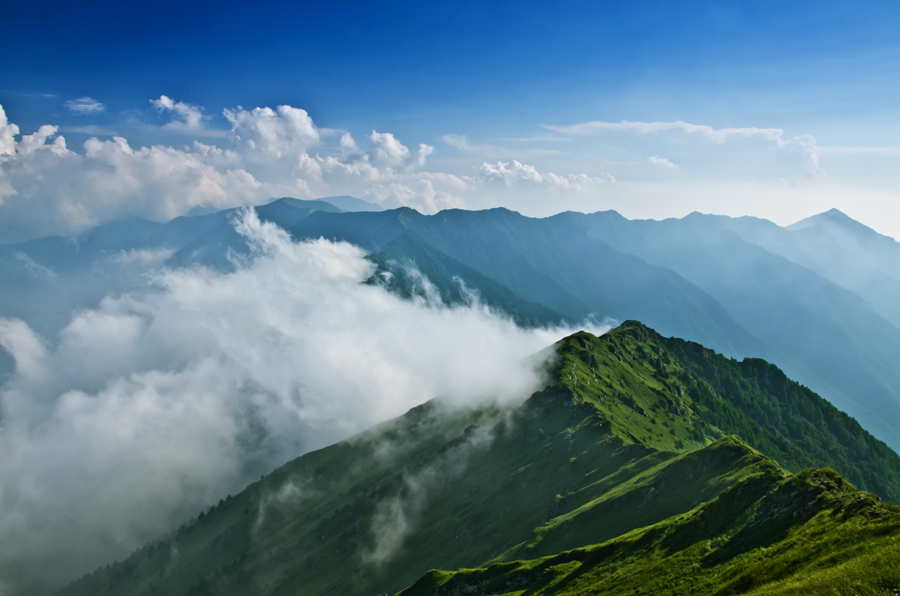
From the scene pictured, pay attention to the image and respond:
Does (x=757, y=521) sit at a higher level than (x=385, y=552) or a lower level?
higher

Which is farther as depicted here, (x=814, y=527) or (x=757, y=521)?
(x=757, y=521)

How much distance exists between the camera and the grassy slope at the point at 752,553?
46.3 m

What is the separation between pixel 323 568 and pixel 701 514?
167 m

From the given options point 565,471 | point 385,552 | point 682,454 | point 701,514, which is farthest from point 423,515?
point 701,514

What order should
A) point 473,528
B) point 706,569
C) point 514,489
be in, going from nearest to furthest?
1. point 706,569
2. point 473,528
3. point 514,489

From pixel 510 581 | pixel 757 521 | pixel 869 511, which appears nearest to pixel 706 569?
pixel 757 521

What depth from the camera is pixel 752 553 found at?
6762cm

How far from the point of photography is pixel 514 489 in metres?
179

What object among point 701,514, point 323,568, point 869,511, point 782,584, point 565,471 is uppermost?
point 782,584

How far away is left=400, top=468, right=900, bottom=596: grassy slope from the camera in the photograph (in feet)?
152

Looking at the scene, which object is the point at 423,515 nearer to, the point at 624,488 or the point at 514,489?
the point at 514,489

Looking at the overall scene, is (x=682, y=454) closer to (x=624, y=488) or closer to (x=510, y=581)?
(x=624, y=488)

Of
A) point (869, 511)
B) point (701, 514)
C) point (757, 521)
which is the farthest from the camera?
point (701, 514)

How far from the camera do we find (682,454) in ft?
429
